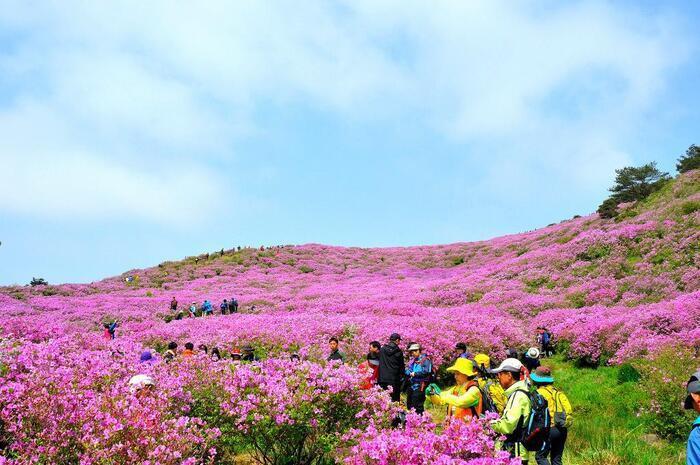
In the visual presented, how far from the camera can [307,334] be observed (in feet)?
59.8

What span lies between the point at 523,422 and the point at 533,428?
211 millimetres

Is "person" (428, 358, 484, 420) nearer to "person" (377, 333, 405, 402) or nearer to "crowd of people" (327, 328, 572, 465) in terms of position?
"crowd of people" (327, 328, 572, 465)

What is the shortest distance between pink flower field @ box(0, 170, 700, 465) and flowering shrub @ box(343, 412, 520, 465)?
0.02m

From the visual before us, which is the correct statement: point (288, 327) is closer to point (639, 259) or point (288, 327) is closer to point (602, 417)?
point (602, 417)

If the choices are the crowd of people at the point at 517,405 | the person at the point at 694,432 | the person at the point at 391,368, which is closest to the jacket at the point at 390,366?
the person at the point at 391,368

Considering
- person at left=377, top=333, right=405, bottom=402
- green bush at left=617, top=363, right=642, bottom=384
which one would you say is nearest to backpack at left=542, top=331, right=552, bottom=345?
green bush at left=617, top=363, right=642, bottom=384

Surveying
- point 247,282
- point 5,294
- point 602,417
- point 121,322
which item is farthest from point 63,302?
point 602,417

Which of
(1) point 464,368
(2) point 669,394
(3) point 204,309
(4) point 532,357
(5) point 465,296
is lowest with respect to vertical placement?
(2) point 669,394

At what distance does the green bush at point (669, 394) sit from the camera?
31.1ft

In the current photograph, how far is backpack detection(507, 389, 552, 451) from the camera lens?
20.5ft

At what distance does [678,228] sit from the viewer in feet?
90.7

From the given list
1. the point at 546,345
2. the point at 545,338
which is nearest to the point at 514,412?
the point at 545,338

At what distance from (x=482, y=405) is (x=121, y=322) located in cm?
2766

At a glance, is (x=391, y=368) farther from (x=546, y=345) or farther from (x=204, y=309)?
(x=204, y=309)
